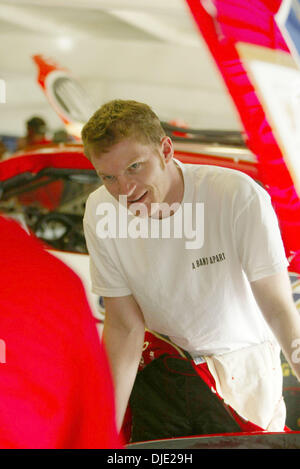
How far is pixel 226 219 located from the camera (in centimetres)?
91

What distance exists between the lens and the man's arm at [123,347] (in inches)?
39.0

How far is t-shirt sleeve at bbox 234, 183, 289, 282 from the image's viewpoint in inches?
35.1

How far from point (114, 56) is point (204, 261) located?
418 mm

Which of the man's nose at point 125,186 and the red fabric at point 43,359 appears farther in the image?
the man's nose at point 125,186

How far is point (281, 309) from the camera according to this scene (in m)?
0.93

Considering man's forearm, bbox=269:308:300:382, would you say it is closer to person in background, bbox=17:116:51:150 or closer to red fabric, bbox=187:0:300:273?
red fabric, bbox=187:0:300:273

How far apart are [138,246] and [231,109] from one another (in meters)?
0.28

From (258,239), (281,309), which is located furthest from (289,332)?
(258,239)

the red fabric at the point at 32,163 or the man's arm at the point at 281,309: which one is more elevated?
the red fabric at the point at 32,163

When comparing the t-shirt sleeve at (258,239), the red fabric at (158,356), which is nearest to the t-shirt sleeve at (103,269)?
the red fabric at (158,356)

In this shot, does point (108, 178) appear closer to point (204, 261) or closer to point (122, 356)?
point (204, 261)

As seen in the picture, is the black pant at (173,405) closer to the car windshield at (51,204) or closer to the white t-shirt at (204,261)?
the white t-shirt at (204,261)

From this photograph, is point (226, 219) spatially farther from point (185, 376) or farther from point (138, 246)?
point (185, 376)
